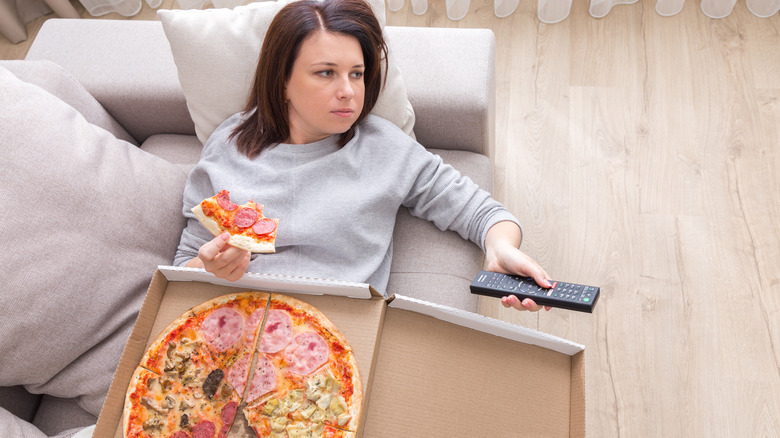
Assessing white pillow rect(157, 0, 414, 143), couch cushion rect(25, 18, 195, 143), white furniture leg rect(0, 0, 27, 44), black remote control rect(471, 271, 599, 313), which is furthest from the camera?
white furniture leg rect(0, 0, 27, 44)

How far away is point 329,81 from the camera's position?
1.22 meters

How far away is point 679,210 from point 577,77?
0.62 metres

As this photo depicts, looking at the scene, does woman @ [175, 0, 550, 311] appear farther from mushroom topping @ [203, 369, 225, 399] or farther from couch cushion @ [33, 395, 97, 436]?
couch cushion @ [33, 395, 97, 436]

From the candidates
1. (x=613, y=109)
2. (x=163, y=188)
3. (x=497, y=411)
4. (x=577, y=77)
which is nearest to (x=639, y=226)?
(x=613, y=109)

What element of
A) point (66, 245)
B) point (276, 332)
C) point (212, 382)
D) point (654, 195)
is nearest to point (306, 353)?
point (276, 332)

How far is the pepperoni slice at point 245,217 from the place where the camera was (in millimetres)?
1085

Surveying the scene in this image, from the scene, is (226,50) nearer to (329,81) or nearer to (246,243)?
(329,81)

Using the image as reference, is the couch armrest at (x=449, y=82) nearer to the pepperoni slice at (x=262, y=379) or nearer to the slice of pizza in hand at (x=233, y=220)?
the slice of pizza in hand at (x=233, y=220)

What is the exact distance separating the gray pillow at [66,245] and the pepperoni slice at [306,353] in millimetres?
415

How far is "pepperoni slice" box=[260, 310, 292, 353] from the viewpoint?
109 cm

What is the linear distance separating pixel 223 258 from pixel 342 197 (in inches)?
13.4

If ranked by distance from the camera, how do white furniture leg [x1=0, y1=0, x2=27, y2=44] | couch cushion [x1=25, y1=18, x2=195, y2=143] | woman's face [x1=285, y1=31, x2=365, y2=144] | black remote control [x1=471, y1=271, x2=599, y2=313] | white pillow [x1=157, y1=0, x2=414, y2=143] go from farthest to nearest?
white furniture leg [x1=0, y1=0, x2=27, y2=44]
couch cushion [x1=25, y1=18, x2=195, y2=143]
white pillow [x1=157, y1=0, x2=414, y2=143]
woman's face [x1=285, y1=31, x2=365, y2=144]
black remote control [x1=471, y1=271, x2=599, y2=313]

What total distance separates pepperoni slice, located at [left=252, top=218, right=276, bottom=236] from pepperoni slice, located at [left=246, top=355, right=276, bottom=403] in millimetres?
232

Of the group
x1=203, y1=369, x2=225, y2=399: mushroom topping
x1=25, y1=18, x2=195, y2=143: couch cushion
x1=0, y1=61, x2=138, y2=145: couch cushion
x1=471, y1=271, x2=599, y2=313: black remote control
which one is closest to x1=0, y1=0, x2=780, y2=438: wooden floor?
x1=471, y1=271, x2=599, y2=313: black remote control
